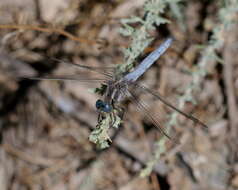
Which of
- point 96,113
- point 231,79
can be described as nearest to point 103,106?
point 96,113

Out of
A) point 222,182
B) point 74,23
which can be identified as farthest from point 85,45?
point 222,182

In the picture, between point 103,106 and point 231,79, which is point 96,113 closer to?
point 231,79

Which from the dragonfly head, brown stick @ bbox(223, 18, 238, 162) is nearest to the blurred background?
brown stick @ bbox(223, 18, 238, 162)

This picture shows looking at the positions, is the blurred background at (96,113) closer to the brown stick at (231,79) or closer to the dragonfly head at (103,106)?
the brown stick at (231,79)

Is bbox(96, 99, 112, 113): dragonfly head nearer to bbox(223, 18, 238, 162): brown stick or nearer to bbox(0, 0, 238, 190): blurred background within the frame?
bbox(0, 0, 238, 190): blurred background

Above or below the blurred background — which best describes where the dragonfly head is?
above

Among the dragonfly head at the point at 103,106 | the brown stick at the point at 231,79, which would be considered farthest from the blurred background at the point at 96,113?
the dragonfly head at the point at 103,106

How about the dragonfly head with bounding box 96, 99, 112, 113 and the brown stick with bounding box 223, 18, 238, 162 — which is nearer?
the dragonfly head with bounding box 96, 99, 112, 113

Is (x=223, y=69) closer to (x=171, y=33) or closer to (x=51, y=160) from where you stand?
(x=171, y=33)

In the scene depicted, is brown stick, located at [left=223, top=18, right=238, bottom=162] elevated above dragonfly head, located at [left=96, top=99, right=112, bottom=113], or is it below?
below

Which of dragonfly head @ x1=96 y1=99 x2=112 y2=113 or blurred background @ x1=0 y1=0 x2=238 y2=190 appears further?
blurred background @ x1=0 y1=0 x2=238 y2=190
